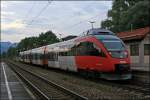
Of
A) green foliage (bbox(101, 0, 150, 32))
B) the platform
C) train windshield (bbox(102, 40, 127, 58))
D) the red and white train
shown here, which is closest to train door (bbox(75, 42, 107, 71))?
the red and white train

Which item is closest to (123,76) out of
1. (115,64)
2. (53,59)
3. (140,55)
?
(115,64)

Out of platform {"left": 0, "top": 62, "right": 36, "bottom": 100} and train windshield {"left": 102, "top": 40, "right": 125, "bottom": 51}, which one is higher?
train windshield {"left": 102, "top": 40, "right": 125, "bottom": 51}

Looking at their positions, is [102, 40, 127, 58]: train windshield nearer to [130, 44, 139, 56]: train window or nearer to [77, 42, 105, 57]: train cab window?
[77, 42, 105, 57]: train cab window

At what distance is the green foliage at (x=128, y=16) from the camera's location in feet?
237

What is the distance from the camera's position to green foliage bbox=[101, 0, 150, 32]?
7231 centimetres

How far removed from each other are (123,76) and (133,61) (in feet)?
47.4

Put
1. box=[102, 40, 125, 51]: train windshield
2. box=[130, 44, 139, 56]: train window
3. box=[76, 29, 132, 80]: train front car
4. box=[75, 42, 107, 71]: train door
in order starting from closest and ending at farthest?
box=[76, 29, 132, 80]: train front car, box=[102, 40, 125, 51]: train windshield, box=[75, 42, 107, 71]: train door, box=[130, 44, 139, 56]: train window

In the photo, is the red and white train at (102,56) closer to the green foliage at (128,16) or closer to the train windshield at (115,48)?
the train windshield at (115,48)

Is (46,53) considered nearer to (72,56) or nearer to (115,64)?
(72,56)

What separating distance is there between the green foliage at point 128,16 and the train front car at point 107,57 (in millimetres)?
46243

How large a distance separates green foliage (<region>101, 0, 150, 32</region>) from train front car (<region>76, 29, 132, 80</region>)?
152ft

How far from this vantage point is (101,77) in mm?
23516

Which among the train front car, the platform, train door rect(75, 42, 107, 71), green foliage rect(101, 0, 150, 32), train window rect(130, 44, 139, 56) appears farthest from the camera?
green foliage rect(101, 0, 150, 32)

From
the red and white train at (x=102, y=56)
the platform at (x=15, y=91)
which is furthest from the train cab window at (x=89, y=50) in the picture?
the platform at (x=15, y=91)
